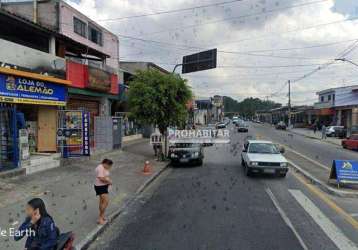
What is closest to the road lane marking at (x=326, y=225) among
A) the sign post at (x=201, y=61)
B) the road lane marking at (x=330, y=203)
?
the road lane marking at (x=330, y=203)

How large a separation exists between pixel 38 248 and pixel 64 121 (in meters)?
14.1

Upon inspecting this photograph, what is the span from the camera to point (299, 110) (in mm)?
99438

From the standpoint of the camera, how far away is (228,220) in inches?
346

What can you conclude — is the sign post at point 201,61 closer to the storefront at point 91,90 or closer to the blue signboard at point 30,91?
the storefront at point 91,90

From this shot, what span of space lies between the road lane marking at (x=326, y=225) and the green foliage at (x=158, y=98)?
10349 millimetres

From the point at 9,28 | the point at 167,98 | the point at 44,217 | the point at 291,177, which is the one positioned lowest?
the point at 291,177

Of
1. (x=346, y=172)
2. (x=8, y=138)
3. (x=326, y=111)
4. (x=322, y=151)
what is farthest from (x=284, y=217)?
A: (x=326, y=111)

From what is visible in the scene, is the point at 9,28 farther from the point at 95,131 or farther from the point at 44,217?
the point at 44,217

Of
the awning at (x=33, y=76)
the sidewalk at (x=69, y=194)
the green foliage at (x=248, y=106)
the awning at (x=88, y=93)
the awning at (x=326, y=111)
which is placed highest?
the green foliage at (x=248, y=106)

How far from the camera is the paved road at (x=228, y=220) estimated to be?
7.27 m

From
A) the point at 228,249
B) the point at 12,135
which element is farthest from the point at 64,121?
the point at 228,249

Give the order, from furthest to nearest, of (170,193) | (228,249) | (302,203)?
(170,193) → (302,203) → (228,249)

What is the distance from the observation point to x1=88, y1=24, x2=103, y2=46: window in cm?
2967

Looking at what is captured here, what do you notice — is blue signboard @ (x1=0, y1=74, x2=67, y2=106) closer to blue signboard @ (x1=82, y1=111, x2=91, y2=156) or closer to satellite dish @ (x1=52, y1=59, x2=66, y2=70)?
satellite dish @ (x1=52, y1=59, x2=66, y2=70)
